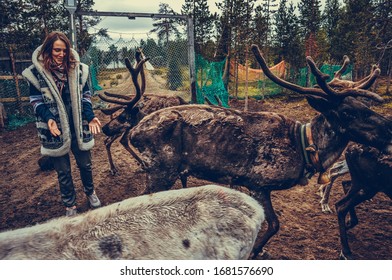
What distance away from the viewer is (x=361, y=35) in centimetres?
1305

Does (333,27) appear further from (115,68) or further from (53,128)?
(53,128)

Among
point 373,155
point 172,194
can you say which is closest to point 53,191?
point 172,194

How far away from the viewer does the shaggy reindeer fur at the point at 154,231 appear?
1.61 meters

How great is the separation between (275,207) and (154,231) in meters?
2.35

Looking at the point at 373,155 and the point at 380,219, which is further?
the point at 380,219

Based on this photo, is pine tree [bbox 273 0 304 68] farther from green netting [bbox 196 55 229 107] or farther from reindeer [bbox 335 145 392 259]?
reindeer [bbox 335 145 392 259]

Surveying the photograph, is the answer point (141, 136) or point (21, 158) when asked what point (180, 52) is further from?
point (141, 136)

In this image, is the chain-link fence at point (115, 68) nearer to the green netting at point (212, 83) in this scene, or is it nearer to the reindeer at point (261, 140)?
the green netting at point (212, 83)

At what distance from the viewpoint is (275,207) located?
3723 millimetres

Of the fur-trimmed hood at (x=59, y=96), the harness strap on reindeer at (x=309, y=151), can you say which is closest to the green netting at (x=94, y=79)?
the fur-trimmed hood at (x=59, y=96)

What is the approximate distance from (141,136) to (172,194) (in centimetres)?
133

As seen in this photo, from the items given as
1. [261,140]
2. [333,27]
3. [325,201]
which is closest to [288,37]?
[333,27]

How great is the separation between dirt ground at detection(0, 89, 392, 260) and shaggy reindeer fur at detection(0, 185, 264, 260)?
3.98 feet

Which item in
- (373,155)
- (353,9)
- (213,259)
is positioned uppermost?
(353,9)
